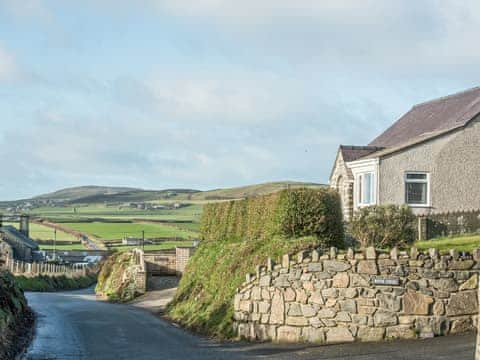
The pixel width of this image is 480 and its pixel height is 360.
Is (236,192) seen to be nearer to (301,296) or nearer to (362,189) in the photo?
(362,189)

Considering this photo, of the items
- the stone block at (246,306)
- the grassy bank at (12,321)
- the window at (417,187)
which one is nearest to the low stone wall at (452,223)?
the window at (417,187)

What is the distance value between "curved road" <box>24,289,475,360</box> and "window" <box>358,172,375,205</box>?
13051 mm

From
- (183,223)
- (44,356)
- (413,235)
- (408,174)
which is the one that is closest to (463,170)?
(408,174)

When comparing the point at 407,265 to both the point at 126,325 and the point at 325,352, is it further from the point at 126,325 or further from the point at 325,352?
the point at 126,325

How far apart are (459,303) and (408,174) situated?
19.1 m

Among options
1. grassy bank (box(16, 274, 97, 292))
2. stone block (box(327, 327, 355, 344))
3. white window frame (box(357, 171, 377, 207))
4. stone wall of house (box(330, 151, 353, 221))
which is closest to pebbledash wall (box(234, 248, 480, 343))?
A: stone block (box(327, 327, 355, 344))

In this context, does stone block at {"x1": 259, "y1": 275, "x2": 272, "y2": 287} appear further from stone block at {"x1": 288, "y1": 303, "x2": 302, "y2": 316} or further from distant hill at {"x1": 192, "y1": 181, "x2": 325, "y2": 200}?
distant hill at {"x1": 192, "y1": 181, "x2": 325, "y2": 200}

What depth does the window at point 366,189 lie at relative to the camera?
37.7 m

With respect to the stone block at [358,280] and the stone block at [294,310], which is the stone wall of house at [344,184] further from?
the stone block at [358,280]

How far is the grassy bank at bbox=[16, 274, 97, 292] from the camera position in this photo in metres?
58.5

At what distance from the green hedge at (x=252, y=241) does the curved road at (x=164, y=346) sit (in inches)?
38.0

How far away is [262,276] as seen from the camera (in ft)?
70.1

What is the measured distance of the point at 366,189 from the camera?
38.4m

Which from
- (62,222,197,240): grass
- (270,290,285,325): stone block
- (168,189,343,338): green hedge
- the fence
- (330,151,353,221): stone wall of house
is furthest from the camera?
(62,222,197,240): grass
